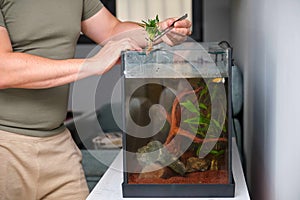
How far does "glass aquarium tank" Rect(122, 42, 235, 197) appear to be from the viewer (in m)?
1.34

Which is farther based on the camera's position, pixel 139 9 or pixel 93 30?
pixel 139 9

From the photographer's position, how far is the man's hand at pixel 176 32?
1540 millimetres

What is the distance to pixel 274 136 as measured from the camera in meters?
1.50

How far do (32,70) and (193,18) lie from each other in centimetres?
321

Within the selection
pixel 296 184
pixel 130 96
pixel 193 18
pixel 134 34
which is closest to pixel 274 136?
pixel 296 184

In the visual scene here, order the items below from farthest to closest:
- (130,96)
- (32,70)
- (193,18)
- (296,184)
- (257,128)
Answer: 1. (193,18)
2. (257,128)
3. (32,70)
4. (130,96)
5. (296,184)

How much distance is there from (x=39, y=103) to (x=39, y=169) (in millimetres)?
210

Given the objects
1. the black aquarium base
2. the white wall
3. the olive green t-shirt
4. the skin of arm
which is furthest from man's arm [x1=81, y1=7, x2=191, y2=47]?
the black aquarium base

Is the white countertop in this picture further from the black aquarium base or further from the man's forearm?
the man's forearm

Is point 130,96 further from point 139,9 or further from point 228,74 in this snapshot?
point 139,9

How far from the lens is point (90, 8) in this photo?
195cm

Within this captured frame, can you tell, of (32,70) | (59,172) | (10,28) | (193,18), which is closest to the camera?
(32,70)

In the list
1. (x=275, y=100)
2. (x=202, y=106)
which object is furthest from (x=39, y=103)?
(x=275, y=100)

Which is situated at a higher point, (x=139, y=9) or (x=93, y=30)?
(x=93, y=30)
